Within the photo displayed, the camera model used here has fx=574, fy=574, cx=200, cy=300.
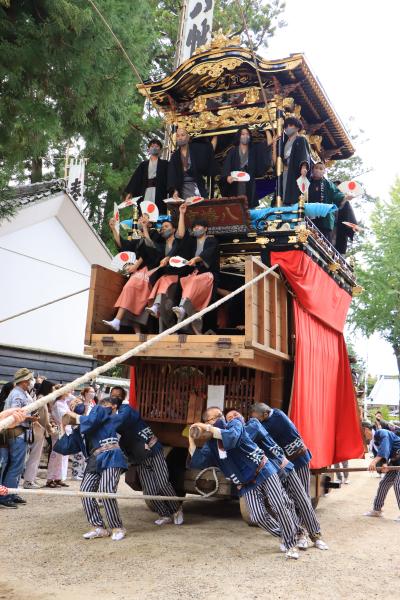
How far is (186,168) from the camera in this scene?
7453mm

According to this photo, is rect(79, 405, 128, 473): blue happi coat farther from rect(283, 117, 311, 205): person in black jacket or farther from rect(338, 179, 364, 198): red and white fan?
rect(338, 179, 364, 198): red and white fan

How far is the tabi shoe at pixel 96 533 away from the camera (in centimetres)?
518

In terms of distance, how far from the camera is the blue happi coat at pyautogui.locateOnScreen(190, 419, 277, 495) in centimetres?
483

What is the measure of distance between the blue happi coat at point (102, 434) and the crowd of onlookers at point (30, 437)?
0.93 ft

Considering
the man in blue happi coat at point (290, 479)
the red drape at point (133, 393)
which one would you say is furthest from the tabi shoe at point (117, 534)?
the red drape at point (133, 393)

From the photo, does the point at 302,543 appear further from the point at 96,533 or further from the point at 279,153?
the point at 279,153

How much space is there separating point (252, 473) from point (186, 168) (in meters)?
4.14

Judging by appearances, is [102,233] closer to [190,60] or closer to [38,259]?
[38,259]

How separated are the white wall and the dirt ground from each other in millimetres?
4493

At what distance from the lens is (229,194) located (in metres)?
7.65

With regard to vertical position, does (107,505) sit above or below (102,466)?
below

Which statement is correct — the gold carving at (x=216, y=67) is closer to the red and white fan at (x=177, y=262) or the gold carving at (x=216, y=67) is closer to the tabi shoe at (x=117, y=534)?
the red and white fan at (x=177, y=262)

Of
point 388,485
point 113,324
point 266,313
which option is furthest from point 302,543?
point 113,324

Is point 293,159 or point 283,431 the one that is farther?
point 293,159
